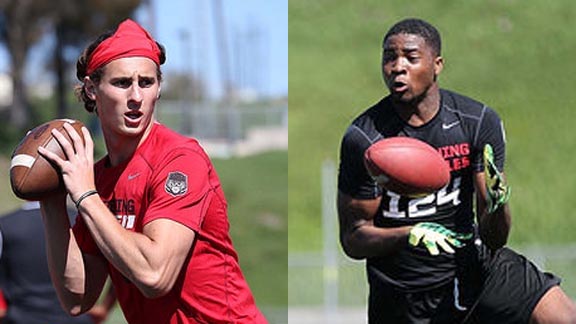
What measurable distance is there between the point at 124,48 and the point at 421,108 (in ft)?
5.30

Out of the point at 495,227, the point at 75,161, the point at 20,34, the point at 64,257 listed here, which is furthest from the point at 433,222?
the point at 20,34

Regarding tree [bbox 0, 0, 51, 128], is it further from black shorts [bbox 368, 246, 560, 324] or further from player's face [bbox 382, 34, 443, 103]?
player's face [bbox 382, 34, 443, 103]

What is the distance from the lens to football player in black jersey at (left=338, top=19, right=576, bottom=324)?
14.4 ft

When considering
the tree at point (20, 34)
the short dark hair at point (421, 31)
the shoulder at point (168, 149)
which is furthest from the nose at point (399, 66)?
the tree at point (20, 34)

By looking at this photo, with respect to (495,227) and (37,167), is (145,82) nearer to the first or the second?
(37,167)

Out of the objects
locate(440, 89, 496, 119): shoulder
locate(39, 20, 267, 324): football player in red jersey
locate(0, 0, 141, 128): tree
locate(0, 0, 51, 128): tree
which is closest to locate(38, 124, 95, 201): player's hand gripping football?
locate(39, 20, 267, 324): football player in red jersey

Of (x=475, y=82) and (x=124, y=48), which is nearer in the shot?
(x=124, y=48)

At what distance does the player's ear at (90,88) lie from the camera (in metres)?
3.42

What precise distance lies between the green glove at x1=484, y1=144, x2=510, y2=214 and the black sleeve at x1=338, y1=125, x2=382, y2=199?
530 millimetres

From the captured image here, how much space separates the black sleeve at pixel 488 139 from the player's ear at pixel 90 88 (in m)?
1.75

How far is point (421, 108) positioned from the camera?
176 inches

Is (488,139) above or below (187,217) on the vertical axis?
above

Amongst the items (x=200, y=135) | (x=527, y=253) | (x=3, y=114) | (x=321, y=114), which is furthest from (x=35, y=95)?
(x=527, y=253)

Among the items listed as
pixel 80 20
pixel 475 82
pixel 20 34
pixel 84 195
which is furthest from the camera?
pixel 20 34
